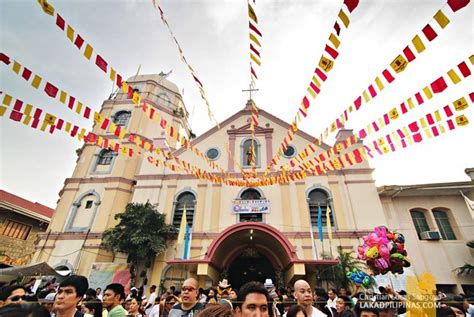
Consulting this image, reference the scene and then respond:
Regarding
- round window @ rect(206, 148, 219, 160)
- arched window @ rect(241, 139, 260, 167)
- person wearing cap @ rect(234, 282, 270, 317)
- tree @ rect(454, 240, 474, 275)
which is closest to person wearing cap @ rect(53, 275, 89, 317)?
person wearing cap @ rect(234, 282, 270, 317)

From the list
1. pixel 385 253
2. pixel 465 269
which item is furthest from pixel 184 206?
pixel 465 269

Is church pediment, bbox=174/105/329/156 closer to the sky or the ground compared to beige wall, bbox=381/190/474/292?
closer to the sky

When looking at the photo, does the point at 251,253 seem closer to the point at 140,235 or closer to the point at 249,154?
the point at 249,154

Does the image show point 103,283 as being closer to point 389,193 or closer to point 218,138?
point 218,138

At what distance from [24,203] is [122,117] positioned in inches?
442

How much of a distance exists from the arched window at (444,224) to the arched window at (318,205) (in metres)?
5.08

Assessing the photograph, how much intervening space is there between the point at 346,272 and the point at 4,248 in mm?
19524

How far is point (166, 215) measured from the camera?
13000 millimetres

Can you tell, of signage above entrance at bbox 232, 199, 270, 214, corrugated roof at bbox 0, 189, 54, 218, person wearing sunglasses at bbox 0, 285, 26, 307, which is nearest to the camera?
person wearing sunglasses at bbox 0, 285, 26, 307

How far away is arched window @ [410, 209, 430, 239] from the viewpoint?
473 inches

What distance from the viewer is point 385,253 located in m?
5.27

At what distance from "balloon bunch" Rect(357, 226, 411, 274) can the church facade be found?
4629 mm

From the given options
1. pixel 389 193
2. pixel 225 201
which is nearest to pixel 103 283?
pixel 225 201

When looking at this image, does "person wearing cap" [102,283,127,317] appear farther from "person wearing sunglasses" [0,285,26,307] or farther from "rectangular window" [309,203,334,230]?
"rectangular window" [309,203,334,230]
